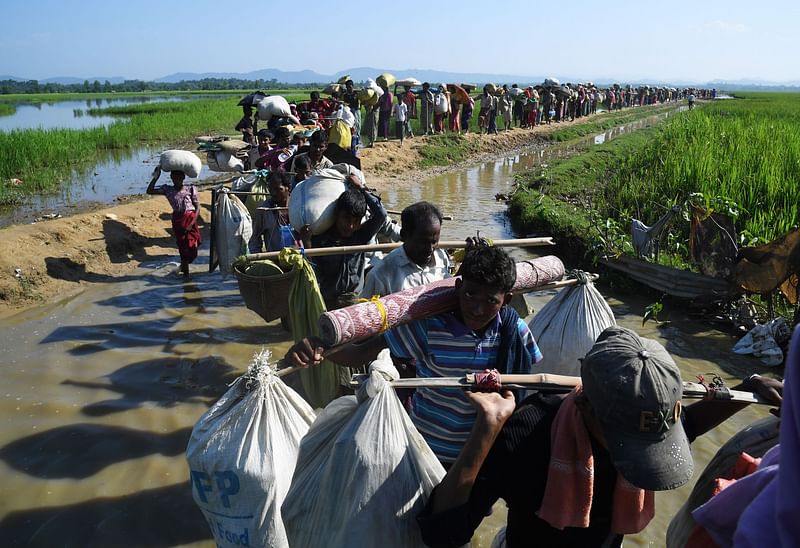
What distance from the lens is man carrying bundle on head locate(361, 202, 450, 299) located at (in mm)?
2600

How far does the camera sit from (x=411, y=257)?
105 inches

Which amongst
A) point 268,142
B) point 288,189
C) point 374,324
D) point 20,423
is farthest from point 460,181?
point 374,324

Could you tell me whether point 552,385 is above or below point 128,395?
above

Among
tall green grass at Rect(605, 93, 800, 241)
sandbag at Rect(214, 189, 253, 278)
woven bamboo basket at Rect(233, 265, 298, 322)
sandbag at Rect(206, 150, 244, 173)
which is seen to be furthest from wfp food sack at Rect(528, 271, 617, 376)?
sandbag at Rect(206, 150, 244, 173)

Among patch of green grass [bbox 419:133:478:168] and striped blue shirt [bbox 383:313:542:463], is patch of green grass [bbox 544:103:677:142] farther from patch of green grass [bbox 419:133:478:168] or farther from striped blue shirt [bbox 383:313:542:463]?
striped blue shirt [bbox 383:313:542:463]

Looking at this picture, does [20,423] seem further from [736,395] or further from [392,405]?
[736,395]

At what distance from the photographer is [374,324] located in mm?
1792

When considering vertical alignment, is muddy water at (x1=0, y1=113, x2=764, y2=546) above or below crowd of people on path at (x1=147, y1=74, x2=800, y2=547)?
below

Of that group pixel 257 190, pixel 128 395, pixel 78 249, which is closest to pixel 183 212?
pixel 257 190

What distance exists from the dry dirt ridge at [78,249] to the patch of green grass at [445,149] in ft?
23.9

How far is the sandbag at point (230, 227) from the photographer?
5609mm

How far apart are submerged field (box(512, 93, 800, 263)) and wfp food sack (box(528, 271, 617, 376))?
3.47 meters

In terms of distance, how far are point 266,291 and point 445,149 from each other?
14.2 m

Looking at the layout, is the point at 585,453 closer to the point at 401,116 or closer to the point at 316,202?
the point at 316,202
